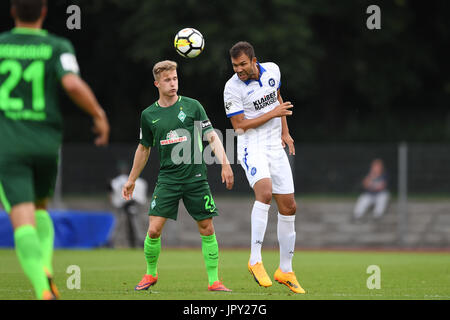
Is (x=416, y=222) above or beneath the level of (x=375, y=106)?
beneath

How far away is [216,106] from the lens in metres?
29.6

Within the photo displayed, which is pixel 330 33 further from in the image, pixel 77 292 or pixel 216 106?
pixel 77 292

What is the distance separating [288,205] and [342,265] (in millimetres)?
5215

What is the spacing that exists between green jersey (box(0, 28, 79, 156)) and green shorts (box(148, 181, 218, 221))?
2814 millimetres

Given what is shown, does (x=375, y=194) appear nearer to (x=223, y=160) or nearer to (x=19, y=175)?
(x=223, y=160)

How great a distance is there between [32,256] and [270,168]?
3.57 m

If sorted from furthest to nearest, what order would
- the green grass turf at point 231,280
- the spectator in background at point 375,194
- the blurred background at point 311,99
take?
the blurred background at point 311,99 → the spectator in background at point 375,194 → the green grass turf at point 231,280

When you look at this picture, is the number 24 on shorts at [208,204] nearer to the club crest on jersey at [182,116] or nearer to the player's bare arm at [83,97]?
the club crest on jersey at [182,116]

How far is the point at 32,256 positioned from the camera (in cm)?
597

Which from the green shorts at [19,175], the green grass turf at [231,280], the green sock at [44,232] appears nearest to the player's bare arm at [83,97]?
the green shorts at [19,175]

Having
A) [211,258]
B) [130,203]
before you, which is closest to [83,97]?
[211,258]

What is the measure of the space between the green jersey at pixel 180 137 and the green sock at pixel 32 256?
2.91 meters

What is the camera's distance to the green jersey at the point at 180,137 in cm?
872
